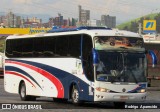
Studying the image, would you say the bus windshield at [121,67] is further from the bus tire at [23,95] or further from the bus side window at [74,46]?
the bus tire at [23,95]

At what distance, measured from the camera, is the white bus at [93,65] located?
19062 millimetres

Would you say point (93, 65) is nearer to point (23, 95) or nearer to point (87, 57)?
point (87, 57)

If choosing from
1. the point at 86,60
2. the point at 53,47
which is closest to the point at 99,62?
the point at 86,60

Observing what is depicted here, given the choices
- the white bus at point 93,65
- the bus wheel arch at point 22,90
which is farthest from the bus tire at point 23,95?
the white bus at point 93,65

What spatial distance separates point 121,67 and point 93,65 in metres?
1.08

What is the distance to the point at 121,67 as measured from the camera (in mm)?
19188

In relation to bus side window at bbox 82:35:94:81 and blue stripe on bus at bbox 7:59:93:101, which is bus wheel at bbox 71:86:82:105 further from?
bus side window at bbox 82:35:94:81

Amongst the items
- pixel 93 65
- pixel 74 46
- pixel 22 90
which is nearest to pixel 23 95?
pixel 22 90

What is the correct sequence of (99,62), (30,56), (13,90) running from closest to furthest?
(99,62) → (30,56) → (13,90)

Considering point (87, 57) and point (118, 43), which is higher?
point (118, 43)

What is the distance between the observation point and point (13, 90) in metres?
26.3

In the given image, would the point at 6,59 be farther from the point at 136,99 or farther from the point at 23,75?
the point at 136,99

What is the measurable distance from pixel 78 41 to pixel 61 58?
1.64 metres

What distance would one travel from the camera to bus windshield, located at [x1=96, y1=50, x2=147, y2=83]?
749 inches
